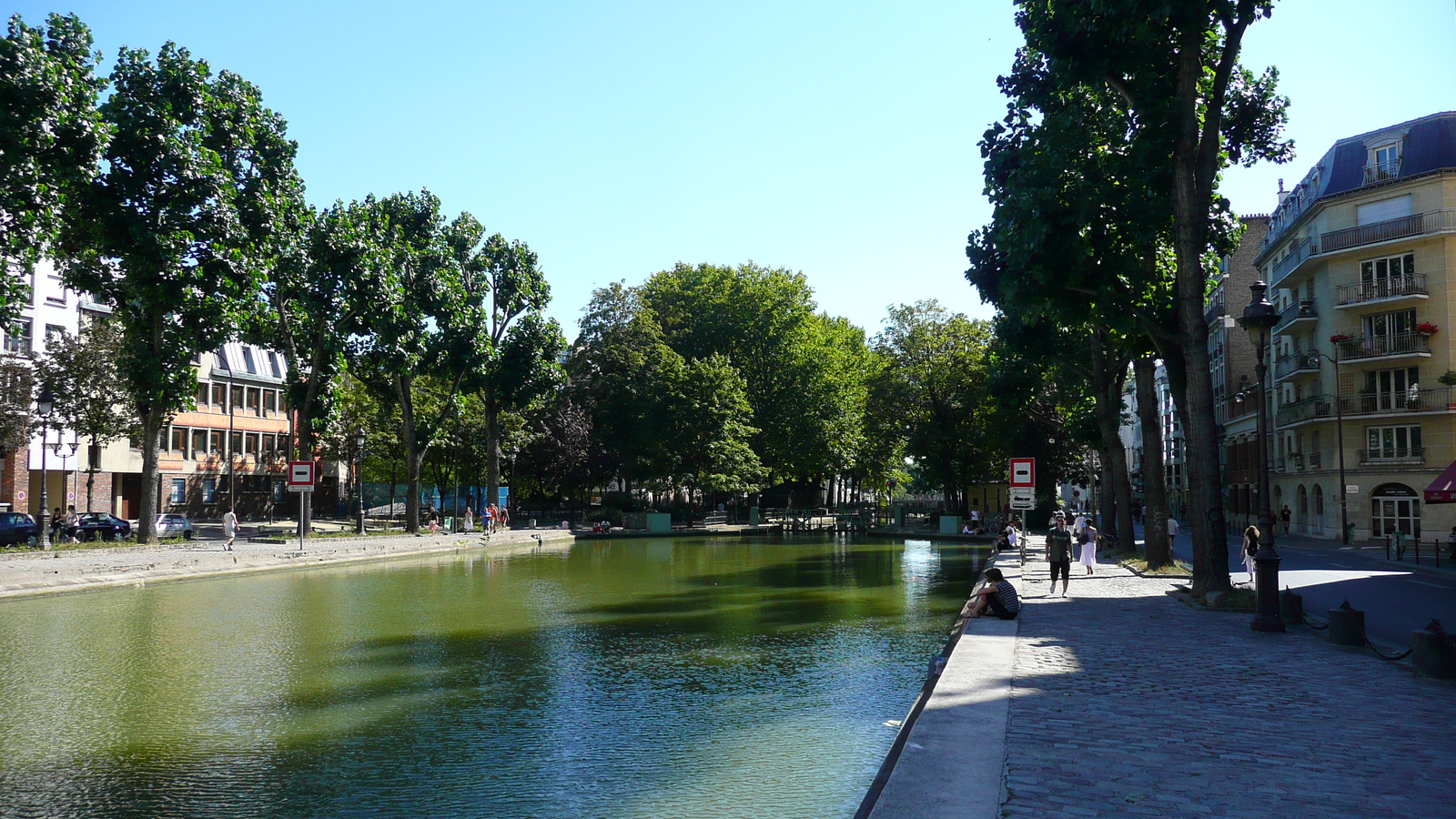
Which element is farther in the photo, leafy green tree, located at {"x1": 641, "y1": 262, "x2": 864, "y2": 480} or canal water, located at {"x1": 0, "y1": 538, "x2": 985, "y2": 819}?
leafy green tree, located at {"x1": 641, "y1": 262, "x2": 864, "y2": 480}

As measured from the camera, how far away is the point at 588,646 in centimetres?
1458

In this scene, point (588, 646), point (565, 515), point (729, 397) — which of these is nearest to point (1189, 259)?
point (588, 646)

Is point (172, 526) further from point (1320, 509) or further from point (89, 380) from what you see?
point (1320, 509)

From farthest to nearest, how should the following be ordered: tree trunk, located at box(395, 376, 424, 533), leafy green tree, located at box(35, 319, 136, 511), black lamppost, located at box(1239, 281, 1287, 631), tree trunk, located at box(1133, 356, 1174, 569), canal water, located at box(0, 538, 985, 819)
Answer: tree trunk, located at box(395, 376, 424, 533) → leafy green tree, located at box(35, 319, 136, 511) → tree trunk, located at box(1133, 356, 1174, 569) → black lamppost, located at box(1239, 281, 1287, 631) → canal water, located at box(0, 538, 985, 819)

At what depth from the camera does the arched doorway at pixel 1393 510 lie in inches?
1742

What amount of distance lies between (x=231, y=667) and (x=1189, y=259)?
56.4ft

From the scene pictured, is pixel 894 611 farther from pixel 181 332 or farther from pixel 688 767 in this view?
pixel 181 332

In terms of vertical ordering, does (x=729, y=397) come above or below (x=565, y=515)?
above

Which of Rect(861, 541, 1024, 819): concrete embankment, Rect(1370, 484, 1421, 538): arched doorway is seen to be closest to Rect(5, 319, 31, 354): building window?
Rect(861, 541, 1024, 819): concrete embankment

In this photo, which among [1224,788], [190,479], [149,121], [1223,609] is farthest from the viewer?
[190,479]

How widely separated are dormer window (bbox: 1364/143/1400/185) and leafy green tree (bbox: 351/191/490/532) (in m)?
43.4

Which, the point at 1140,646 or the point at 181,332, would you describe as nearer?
the point at 1140,646

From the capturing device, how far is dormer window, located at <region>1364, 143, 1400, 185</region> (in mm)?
45469

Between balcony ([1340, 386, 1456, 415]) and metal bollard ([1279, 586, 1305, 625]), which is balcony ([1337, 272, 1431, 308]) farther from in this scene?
metal bollard ([1279, 586, 1305, 625])
